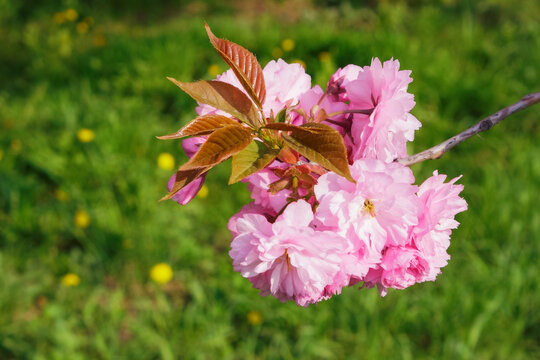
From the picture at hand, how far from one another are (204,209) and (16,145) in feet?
3.68

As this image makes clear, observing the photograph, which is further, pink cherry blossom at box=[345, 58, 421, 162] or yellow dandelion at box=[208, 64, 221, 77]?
yellow dandelion at box=[208, 64, 221, 77]

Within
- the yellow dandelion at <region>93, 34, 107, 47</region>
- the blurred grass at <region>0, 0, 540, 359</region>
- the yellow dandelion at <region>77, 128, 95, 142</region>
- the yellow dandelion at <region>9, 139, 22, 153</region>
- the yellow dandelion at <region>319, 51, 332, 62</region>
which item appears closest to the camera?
the blurred grass at <region>0, 0, 540, 359</region>

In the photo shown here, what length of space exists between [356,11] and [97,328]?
10.2 ft

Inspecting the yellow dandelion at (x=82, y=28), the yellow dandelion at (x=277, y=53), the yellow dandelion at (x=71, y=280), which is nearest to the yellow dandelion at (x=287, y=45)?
the yellow dandelion at (x=277, y=53)

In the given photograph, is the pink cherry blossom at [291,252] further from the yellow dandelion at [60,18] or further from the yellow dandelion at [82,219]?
the yellow dandelion at [60,18]

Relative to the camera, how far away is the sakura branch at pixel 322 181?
0.60m

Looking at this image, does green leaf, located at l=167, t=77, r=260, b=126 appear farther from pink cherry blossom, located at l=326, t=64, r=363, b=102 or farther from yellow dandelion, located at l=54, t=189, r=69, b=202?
yellow dandelion, located at l=54, t=189, r=69, b=202

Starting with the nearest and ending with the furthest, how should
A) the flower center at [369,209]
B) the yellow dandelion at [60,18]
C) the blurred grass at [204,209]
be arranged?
the flower center at [369,209] → the blurred grass at [204,209] → the yellow dandelion at [60,18]

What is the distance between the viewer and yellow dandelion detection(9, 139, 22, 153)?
2564 millimetres

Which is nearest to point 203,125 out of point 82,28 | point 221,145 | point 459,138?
point 221,145

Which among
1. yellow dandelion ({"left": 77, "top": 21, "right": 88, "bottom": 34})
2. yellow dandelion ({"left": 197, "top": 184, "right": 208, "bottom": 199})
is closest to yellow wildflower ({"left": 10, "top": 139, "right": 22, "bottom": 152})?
yellow dandelion ({"left": 197, "top": 184, "right": 208, "bottom": 199})

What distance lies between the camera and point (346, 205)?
24.2 inches

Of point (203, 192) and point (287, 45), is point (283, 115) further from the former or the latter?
point (287, 45)

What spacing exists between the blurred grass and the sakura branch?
4.00 ft
